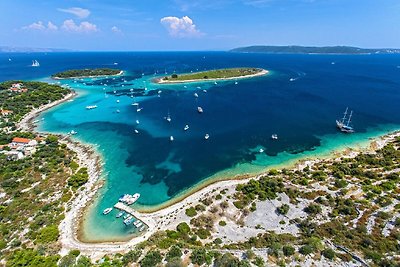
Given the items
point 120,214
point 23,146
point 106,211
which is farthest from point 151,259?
point 23,146

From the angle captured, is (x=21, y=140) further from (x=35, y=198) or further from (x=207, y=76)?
(x=207, y=76)

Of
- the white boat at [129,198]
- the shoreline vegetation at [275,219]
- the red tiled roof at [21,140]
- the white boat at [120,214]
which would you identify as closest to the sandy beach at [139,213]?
the shoreline vegetation at [275,219]

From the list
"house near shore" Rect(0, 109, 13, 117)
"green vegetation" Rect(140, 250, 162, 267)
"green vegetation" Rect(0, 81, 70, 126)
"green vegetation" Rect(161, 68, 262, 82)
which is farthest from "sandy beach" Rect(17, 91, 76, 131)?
"green vegetation" Rect(140, 250, 162, 267)

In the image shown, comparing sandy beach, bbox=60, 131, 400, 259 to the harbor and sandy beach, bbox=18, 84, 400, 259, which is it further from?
the harbor

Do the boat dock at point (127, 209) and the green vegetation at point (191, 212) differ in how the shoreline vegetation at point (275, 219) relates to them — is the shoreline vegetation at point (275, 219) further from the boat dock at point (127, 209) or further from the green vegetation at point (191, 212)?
the boat dock at point (127, 209)

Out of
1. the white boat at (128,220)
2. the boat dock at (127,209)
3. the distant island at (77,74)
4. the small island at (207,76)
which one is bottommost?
the white boat at (128,220)
